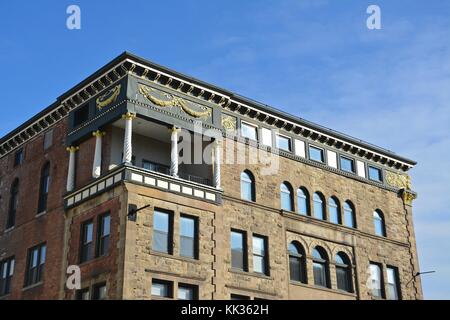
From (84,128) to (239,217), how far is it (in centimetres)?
947

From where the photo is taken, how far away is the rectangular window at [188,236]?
3453 cm

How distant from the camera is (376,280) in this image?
4356cm

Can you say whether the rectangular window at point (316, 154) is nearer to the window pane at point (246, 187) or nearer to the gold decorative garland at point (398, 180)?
the window pane at point (246, 187)

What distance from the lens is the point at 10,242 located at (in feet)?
135

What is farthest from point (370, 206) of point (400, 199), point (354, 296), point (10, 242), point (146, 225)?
point (10, 242)

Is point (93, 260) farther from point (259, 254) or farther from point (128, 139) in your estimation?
point (259, 254)

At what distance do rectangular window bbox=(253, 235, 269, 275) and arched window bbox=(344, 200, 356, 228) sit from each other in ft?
24.1

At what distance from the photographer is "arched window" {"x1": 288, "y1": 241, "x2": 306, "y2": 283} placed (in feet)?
129

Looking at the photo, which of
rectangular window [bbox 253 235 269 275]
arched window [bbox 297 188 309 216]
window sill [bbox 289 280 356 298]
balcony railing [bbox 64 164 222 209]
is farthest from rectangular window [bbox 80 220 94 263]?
arched window [bbox 297 188 309 216]

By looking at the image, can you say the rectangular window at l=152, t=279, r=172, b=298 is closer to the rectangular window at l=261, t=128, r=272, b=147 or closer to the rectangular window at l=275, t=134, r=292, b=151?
the rectangular window at l=261, t=128, r=272, b=147

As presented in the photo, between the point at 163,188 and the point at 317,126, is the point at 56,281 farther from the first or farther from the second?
the point at 317,126

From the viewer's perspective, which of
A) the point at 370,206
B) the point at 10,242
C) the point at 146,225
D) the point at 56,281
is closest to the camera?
the point at 146,225

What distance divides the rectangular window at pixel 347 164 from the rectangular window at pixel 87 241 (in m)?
17.4

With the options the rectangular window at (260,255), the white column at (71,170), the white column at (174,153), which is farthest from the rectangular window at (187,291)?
the white column at (71,170)
